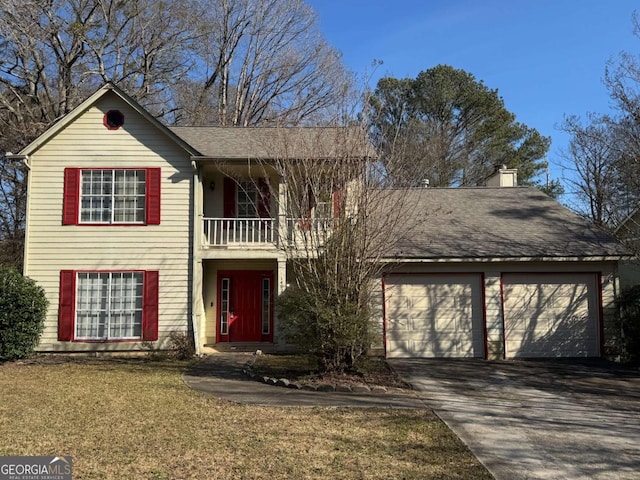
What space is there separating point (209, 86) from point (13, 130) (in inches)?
426

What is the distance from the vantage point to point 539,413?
7.62 m

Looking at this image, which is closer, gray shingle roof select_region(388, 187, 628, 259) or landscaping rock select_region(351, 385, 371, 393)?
landscaping rock select_region(351, 385, 371, 393)

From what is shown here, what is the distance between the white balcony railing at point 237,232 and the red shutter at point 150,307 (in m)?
1.78

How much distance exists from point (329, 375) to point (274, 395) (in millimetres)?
1470

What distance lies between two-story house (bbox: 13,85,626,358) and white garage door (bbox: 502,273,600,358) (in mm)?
27

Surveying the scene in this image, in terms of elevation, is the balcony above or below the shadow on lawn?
above

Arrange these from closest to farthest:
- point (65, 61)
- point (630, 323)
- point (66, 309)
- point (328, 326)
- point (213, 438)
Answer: point (213, 438) → point (328, 326) → point (630, 323) → point (66, 309) → point (65, 61)

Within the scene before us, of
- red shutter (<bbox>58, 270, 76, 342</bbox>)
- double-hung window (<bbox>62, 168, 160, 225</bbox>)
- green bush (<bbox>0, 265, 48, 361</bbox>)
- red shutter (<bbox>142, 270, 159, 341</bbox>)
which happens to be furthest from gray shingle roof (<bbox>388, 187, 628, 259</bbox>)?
green bush (<bbox>0, 265, 48, 361</bbox>)

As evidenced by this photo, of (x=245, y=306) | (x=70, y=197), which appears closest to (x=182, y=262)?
(x=245, y=306)

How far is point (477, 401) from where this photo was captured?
8.42 meters

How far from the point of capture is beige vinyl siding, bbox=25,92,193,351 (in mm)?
13445

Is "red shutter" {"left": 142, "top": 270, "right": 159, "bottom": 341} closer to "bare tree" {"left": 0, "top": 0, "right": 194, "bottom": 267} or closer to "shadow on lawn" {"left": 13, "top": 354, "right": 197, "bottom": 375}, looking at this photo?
"shadow on lawn" {"left": 13, "top": 354, "right": 197, "bottom": 375}

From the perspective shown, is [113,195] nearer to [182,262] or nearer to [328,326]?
[182,262]

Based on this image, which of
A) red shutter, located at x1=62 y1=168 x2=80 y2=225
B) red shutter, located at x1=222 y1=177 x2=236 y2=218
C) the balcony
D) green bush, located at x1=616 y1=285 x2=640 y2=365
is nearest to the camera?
the balcony
